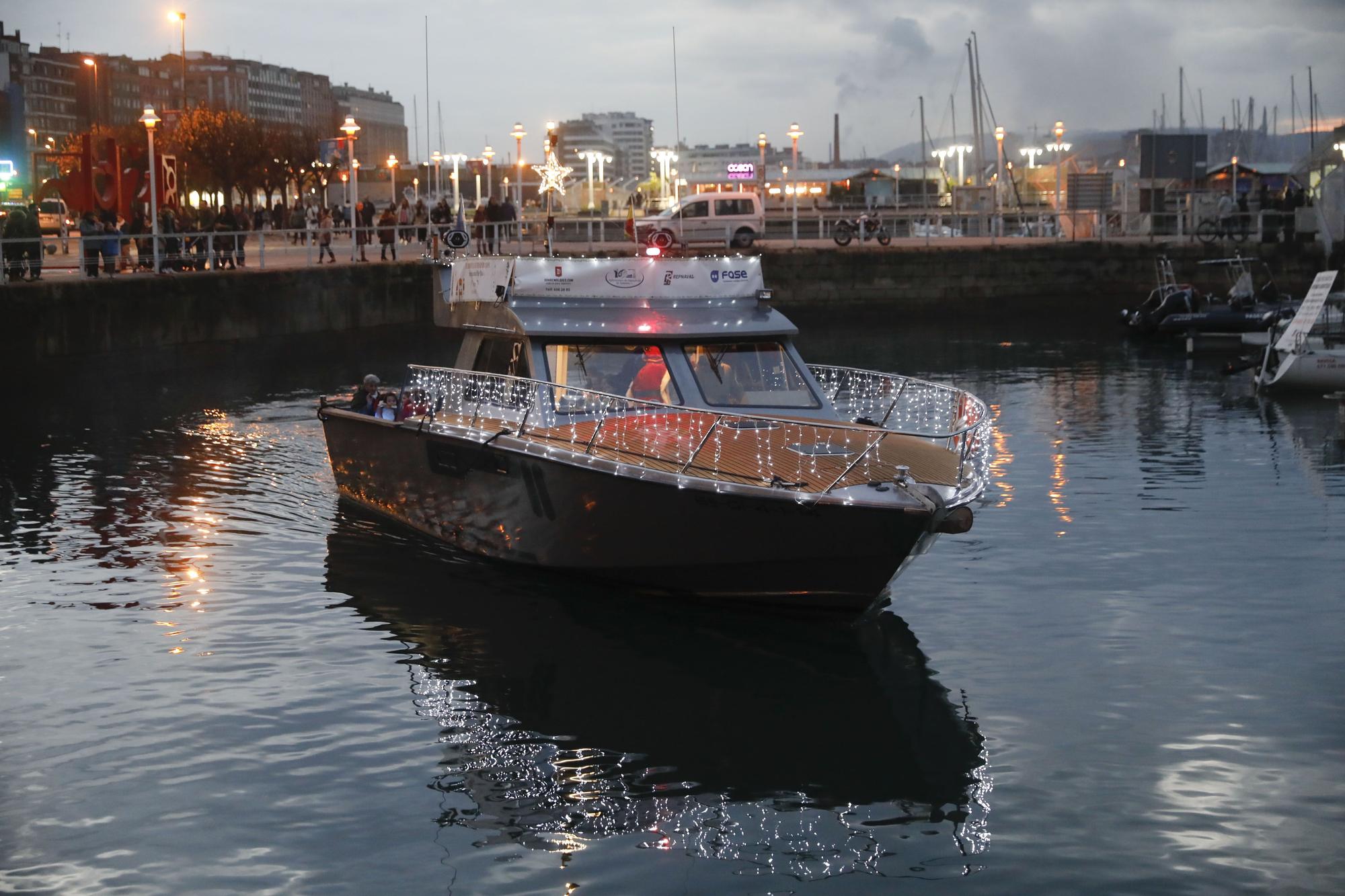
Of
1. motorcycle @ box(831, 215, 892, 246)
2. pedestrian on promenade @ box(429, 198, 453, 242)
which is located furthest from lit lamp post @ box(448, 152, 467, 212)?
motorcycle @ box(831, 215, 892, 246)

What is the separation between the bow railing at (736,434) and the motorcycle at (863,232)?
32.2 meters

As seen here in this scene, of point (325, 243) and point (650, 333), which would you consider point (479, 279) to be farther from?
point (325, 243)

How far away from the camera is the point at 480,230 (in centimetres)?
4331

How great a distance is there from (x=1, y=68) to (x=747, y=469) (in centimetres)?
8647

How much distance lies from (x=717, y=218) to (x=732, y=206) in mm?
907

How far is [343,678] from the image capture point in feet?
35.6

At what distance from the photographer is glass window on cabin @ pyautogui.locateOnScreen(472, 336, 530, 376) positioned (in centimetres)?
1371

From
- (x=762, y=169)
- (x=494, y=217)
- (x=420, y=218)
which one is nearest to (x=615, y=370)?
(x=494, y=217)

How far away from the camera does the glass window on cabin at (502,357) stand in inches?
540

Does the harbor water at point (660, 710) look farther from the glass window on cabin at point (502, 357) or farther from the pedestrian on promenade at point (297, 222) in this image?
the pedestrian on promenade at point (297, 222)

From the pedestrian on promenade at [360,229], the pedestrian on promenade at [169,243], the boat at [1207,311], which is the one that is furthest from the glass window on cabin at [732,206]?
the pedestrian on promenade at [169,243]

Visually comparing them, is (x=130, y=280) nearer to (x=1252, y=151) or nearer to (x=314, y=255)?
(x=314, y=255)

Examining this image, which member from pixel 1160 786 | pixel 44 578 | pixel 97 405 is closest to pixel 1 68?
pixel 97 405

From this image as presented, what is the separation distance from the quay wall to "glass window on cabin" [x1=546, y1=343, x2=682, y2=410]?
17.5 meters
